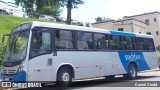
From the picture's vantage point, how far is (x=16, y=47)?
12312 mm

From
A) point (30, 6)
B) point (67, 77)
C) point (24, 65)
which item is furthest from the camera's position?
point (30, 6)

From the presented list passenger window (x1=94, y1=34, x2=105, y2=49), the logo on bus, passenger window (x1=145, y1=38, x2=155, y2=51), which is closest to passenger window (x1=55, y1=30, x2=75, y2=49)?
passenger window (x1=94, y1=34, x2=105, y2=49)

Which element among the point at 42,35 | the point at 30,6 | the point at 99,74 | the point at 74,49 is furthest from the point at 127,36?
the point at 30,6

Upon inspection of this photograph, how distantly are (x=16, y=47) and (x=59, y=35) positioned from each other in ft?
7.26

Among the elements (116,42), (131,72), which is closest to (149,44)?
(131,72)

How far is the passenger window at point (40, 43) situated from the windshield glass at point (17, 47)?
358 millimetres

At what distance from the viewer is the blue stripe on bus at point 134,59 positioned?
695 inches

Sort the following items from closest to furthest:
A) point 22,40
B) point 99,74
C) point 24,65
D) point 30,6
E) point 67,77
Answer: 1. point 24,65
2. point 22,40
3. point 67,77
4. point 99,74
5. point 30,6

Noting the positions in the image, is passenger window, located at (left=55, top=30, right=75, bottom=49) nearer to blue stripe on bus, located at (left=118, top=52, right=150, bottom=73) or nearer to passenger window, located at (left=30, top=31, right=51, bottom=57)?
passenger window, located at (left=30, top=31, right=51, bottom=57)

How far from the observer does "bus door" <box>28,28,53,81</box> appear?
38.5ft

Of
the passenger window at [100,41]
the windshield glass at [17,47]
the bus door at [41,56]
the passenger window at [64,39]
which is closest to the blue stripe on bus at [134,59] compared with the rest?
the passenger window at [100,41]

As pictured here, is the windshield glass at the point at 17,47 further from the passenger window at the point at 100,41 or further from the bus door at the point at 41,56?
the passenger window at the point at 100,41

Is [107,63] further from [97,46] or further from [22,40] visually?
[22,40]

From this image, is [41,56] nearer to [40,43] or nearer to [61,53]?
[40,43]
